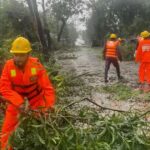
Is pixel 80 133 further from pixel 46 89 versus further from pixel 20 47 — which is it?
pixel 20 47

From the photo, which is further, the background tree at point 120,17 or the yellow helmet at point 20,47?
the background tree at point 120,17

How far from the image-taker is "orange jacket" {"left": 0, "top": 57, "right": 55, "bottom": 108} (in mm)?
6531

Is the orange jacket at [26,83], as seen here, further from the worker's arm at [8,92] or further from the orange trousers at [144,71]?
the orange trousers at [144,71]

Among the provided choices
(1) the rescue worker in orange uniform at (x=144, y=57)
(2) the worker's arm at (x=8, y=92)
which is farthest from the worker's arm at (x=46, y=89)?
(1) the rescue worker in orange uniform at (x=144, y=57)

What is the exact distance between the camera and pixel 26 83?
6.74 metres

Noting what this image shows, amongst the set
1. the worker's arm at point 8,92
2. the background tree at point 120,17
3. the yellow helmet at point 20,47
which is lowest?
the background tree at point 120,17

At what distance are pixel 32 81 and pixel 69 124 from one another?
1046 mm

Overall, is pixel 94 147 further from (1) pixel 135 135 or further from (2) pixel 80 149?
(1) pixel 135 135

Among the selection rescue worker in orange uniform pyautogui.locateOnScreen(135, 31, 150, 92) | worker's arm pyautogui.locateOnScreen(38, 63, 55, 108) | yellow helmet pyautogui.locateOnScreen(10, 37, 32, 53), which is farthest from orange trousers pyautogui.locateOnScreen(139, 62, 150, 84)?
yellow helmet pyautogui.locateOnScreen(10, 37, 32, 53)

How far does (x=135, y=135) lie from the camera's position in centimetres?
578

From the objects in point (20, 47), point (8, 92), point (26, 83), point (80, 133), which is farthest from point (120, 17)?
point (80, 133)

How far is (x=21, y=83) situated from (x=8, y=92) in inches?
12.6

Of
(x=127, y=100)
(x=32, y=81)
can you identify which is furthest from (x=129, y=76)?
(x=32, y=81)

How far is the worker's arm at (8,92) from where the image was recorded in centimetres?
637
